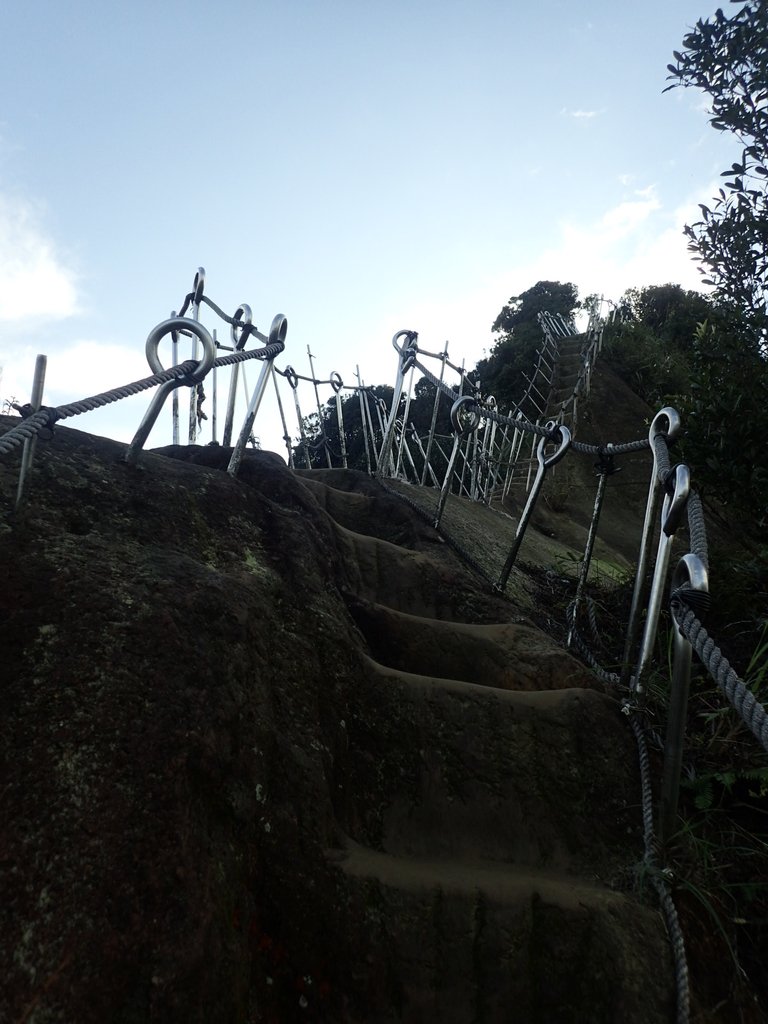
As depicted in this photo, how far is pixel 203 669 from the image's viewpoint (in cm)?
196

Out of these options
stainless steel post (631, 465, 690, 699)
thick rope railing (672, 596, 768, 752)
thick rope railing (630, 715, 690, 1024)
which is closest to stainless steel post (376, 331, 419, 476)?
stainless steel post (631, 465, 690, 699)

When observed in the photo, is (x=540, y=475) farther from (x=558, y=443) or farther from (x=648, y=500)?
(x=648, y=500)

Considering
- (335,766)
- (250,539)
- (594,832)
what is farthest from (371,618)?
(594,832)

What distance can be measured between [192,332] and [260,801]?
169 cm

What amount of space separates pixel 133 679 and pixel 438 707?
3.76 ft

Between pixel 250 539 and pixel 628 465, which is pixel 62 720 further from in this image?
pixel 628 465

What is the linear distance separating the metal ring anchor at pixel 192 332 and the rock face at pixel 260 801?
43cm

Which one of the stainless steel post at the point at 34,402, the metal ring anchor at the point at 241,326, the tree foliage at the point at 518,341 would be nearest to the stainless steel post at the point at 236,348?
the metal ring anchor at the point at 241,326

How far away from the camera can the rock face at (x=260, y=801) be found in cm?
147

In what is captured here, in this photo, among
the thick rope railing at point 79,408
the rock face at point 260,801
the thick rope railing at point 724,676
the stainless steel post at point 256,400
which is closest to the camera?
the thick rope railing at point 724,676

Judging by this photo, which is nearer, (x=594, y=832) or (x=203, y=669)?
(x=203, y=669)

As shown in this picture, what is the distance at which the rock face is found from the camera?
147 cm

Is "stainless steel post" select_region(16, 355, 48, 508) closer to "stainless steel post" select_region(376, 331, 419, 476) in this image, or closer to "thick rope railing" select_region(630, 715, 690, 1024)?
"thick rope railing" select_region(630, 715, 690, 1024)

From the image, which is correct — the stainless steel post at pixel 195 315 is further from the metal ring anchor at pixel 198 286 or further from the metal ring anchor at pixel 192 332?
the metal ring anchor at pixel 192 332
